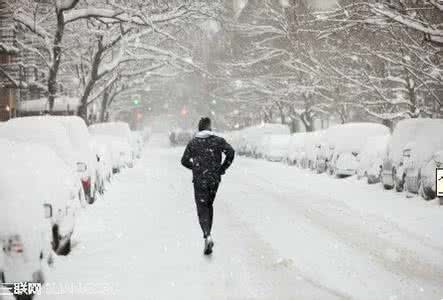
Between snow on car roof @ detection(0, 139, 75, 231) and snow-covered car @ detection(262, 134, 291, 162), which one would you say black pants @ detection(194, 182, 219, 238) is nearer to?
snow on car roof @ detection(0, 139, 75, 231)

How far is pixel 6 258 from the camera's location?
6.44 metres

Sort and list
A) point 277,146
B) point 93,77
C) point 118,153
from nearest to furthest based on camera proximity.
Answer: point 118,153, point 93,77, point 277,146

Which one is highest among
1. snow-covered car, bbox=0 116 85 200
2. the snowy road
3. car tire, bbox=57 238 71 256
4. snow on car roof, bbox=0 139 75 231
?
snow-covered car, bbox=0 116 85 200

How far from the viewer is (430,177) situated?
15.4m

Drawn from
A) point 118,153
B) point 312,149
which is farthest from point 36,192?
point 312,149

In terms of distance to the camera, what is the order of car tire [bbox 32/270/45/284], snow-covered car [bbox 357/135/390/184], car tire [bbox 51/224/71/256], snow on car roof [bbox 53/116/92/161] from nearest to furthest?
car tire [bbox 32/270/45/284], car tire [bbox 51/224/71/256], snow on car roof [bbox 53/116/92/161], snow-covered car [bbox 357/135/390/184]

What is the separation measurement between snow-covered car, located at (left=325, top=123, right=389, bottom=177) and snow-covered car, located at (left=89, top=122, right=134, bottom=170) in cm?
838

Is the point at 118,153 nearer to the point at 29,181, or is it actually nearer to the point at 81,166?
the point at 81,166

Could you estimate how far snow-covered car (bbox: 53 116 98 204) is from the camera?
13.5m

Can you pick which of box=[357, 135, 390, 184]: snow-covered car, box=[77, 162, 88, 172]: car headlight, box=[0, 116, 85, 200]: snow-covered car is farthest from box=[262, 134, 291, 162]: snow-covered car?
box=[0, 116, 85, 200]: snow-covered car

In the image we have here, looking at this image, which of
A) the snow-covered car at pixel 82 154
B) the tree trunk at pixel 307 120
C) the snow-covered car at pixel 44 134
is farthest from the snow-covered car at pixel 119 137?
the tree trunk at pixel 307 120

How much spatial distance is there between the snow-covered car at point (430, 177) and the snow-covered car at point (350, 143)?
22.6ft

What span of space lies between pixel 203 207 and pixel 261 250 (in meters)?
1.06

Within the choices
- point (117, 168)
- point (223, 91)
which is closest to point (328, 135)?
point (117, 168)
